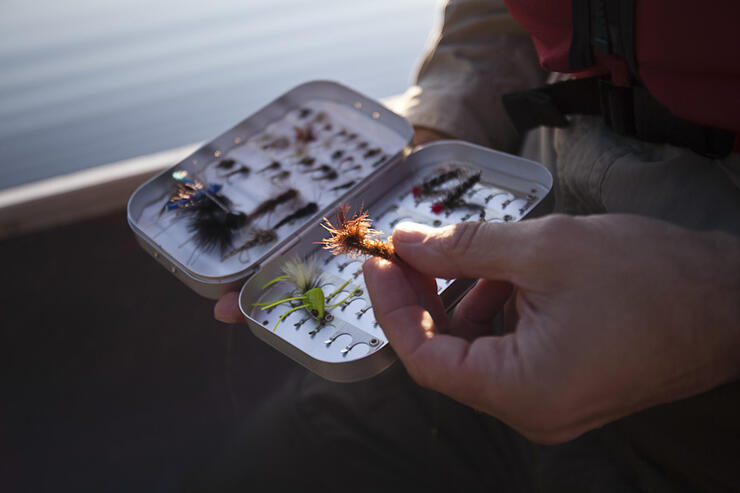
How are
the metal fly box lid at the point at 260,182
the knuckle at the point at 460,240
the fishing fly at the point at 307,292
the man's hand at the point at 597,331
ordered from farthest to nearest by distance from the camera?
the metal fly box lid at the point at 260,182 < the fishing fly at the point at 307,292 < the knuckle at the point at 460,240 < the man's hand at the point at 597,331

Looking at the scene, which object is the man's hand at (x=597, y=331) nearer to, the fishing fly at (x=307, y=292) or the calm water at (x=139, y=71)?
the fishing fly at (x=307, y=292)

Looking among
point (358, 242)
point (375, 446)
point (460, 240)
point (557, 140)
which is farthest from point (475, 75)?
point (375, 446)

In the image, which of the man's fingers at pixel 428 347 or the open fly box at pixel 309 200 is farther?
the open fly box at pixel 309 200

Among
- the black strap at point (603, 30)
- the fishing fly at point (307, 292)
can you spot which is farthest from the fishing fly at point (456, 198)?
the black strap at point (603, 30)

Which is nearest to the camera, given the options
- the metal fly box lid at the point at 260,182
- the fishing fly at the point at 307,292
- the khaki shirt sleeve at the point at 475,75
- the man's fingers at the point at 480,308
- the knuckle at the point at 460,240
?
the knuckle at the point at 460,240

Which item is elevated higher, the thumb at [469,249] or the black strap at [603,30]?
the black strap at [603,30]

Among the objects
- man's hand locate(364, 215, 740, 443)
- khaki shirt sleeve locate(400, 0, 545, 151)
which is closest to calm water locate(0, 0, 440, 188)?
khaki shirt sleeve locate(400, 0, 545, 151)

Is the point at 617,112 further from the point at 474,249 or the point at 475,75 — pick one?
the point at 475,75

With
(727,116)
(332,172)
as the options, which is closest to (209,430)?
(332,172)

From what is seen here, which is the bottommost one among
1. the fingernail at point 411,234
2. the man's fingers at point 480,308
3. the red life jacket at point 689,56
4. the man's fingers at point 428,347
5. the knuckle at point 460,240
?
the man's fingers at point 480,308
